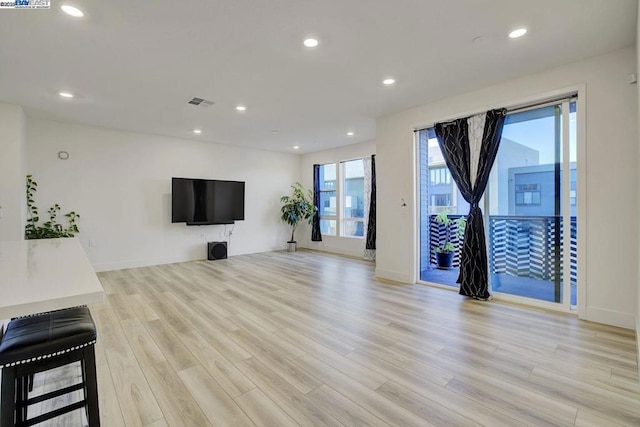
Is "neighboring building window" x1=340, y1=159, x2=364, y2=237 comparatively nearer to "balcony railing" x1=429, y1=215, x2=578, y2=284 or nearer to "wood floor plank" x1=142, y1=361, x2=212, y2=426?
"balcony railing" x1=429, y1=215, x2=578, y2=284

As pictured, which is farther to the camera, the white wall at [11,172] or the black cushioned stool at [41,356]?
the white wall at [11,172]

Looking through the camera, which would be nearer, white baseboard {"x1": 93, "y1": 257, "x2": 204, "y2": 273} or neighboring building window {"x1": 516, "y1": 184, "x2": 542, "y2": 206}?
neighboring building window {"x1": 516, "y1": 184, "x2": 542, "y2": 206}

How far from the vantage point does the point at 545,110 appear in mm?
3463

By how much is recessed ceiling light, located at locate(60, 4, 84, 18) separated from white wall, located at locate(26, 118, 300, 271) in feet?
12.5

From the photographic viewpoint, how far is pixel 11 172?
4.26 metres

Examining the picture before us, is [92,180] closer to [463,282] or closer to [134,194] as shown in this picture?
[134,194]

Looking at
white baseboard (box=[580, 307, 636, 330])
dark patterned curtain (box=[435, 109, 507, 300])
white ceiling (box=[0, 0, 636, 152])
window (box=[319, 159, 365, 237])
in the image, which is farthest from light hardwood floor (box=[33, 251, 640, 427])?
window (box=[319, 159, 365, 237])

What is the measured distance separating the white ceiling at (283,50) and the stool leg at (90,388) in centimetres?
232

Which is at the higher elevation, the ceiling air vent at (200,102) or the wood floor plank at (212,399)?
the ceiling air vent at (200,102)

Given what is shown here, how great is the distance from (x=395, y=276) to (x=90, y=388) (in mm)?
4042

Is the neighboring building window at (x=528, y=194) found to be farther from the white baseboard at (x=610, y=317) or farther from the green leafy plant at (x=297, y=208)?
the green leafy plant at (x=297, y=208)

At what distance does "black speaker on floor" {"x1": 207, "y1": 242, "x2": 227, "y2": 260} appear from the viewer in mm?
6660

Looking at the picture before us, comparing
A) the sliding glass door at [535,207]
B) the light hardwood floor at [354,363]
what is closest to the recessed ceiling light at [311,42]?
the sliding glass door at [535,207]

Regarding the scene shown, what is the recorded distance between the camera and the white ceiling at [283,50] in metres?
2.31
